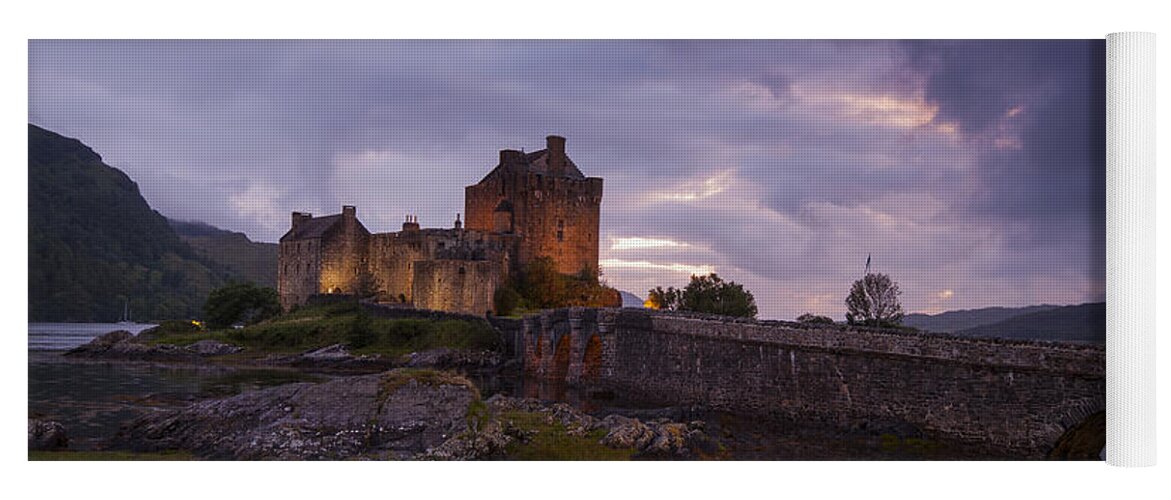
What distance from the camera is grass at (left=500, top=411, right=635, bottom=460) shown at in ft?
47.5

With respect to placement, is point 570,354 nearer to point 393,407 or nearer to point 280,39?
point 393,407

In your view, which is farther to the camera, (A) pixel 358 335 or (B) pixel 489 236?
(B) pixel 489 236

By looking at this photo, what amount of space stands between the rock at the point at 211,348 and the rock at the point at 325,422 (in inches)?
694

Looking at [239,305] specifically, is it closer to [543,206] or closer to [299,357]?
[299,357]

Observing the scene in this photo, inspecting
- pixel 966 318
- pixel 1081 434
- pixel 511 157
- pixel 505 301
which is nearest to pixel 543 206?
pixel 511 157

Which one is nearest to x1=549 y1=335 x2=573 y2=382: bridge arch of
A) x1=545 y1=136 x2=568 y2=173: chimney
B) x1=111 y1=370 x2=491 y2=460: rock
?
x1=111 y1=370 x2=491 y2=460: rock

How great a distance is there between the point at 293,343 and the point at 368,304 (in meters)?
3.72

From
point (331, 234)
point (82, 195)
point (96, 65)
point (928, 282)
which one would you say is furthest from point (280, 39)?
point (331, 234)

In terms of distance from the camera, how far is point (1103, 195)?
536 inches

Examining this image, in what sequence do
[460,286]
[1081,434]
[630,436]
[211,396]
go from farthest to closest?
1. [460,286]
2. [211,396]
3. [630,436]
4. [1081,434]

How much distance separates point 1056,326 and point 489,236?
87.4 feet

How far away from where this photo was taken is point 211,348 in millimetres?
34031

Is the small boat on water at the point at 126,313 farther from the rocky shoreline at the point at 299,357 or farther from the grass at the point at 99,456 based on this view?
the grass at the point at 99,456

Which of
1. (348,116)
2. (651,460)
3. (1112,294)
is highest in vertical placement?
(348,116)
